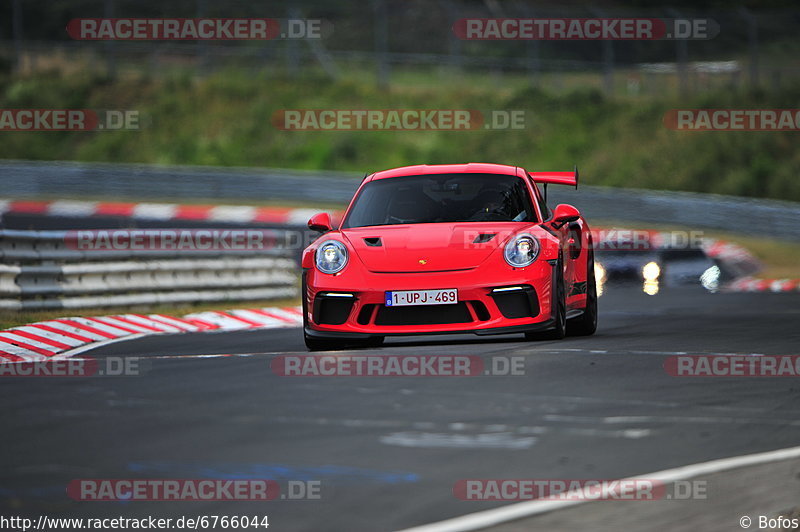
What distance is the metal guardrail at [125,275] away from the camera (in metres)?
14.1

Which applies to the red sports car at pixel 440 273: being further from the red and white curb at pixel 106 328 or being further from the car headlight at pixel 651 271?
the car headlight at pixel 651 271

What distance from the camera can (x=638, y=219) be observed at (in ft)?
99.2

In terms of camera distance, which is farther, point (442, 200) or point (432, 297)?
point (442, 200)

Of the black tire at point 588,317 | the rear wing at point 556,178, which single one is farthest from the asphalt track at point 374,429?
the rear wing at point 556,178

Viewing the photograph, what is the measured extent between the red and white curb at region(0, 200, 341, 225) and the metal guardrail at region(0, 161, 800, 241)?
2.82 m

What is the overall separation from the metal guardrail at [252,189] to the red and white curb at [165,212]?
2824 mm

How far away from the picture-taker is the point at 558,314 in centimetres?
970

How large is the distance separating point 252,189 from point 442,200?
22295 millimetres

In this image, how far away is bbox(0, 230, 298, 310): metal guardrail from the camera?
14062 millimetres

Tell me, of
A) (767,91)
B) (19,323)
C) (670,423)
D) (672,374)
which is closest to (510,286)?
(672,374)

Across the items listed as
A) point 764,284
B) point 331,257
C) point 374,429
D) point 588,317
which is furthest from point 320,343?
point 764,284

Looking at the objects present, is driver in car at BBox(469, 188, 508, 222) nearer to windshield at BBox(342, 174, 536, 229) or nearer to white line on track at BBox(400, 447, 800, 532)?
windshield at BBox(342, 174, 536, 229)

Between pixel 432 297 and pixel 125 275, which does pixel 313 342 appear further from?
pixel 125 275

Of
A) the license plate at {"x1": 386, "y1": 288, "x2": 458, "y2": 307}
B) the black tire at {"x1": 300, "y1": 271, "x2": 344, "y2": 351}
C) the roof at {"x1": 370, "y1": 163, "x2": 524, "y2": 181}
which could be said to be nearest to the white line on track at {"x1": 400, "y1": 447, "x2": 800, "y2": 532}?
the license plate at {"x1": 386, "y1": 288, "x2": 458, "y2": 307}
